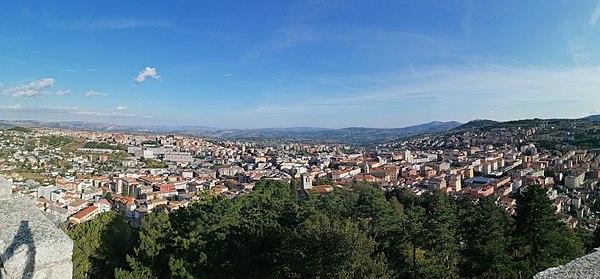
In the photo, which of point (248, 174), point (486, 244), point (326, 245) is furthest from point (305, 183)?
point (326, 245)

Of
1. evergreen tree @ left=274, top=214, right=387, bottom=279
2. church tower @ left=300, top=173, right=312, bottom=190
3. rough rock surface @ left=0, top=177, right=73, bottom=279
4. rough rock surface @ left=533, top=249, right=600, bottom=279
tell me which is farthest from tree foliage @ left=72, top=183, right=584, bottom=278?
church tower @ left=300, top=173, right=312, bottom=190

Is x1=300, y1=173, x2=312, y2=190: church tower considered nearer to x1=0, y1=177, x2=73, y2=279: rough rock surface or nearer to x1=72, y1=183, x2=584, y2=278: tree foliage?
x1=72, y1=183, x2=584, y2=278: tree foliage

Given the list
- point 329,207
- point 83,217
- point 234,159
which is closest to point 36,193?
point 83,217

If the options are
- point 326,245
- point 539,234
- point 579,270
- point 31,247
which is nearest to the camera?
point 31,247

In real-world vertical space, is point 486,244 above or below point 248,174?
above

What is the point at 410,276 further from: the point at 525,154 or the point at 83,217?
the point at 525,154

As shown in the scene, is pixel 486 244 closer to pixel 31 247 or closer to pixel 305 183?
pixel 31 247
